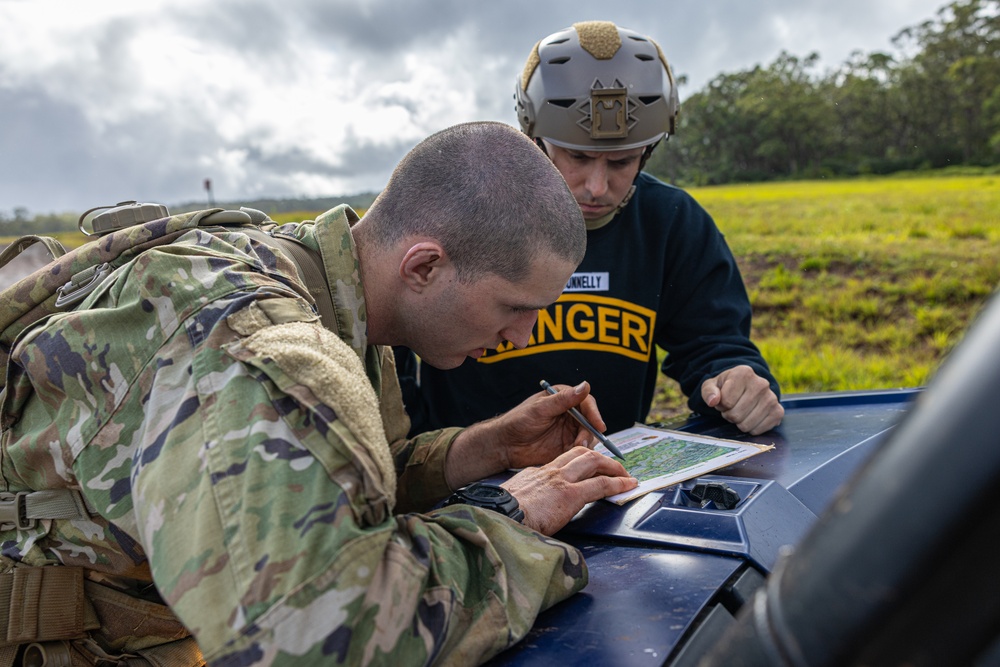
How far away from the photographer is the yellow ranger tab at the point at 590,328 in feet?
10.9

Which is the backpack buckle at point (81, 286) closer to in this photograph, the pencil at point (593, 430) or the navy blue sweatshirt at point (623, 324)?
the pencil at point (593, 430)

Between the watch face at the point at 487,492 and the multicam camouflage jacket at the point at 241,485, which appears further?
the watch face at the point at 487,492

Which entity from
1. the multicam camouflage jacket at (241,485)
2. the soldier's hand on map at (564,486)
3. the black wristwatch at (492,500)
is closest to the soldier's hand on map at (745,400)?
the soldier's hand on map at (564,486)

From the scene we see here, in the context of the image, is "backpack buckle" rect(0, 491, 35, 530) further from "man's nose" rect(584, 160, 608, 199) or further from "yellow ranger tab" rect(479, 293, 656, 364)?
"man's nose" rect(584, 160, 608, 199)

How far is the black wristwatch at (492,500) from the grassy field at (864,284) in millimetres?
2884

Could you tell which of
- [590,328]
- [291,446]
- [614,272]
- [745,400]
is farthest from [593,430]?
[291,446]

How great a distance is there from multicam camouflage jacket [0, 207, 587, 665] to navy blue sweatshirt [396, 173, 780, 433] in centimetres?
172

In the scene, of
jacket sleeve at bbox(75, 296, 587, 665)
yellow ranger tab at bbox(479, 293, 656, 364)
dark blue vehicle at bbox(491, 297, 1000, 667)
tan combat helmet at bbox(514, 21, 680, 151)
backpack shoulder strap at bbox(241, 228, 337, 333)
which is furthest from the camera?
yellow ranger tab at bbox(479, 293, 656, 364)

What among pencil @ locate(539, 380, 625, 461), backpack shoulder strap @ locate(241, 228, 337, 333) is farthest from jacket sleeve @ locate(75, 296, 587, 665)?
pencil @ locate(539, 380, 625, 461)

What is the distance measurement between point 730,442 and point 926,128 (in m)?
25.8

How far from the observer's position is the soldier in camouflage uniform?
3.73 feet

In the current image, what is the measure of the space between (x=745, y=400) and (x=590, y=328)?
2.75 ft

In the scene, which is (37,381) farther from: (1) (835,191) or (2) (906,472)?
(1) (835,191)

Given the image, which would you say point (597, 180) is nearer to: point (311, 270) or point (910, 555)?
point (311, 270)
